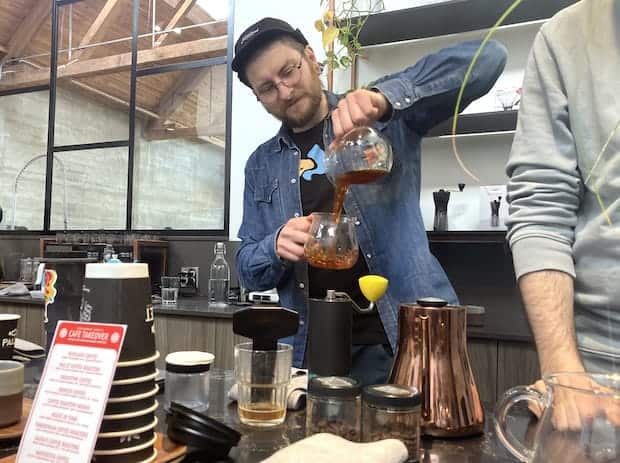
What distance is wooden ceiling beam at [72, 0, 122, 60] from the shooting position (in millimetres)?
4418

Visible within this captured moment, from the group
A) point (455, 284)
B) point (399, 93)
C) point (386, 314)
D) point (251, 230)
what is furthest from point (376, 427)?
point (455, 284)

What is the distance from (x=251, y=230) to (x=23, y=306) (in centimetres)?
222

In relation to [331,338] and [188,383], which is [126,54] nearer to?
[188,383]

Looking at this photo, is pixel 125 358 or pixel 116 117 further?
pixel 116 117

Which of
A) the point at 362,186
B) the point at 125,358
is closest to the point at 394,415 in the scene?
the point at 125,358

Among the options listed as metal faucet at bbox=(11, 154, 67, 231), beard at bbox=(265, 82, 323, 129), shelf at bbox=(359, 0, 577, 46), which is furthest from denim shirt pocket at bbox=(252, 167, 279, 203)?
metal faucet at bbox=(11, 154, 67, 231)

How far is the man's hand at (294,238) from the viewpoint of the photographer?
3.60 ft

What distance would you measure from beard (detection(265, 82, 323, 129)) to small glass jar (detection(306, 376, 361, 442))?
0.94 metres

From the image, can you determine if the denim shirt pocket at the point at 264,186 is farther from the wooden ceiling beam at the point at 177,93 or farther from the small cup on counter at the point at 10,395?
the wooden ceiling beam at the point at 177,93

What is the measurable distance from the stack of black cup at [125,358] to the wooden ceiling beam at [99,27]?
4.52 metres

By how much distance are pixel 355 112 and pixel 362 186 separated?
0.40 metres

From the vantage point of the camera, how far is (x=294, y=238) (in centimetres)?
111

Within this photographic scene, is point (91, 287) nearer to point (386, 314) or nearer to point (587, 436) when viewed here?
point (587, 436)

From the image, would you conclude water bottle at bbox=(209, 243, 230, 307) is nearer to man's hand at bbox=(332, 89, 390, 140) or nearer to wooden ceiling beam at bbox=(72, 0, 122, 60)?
man's hand at bbox=(332, 89, 390, 140)
